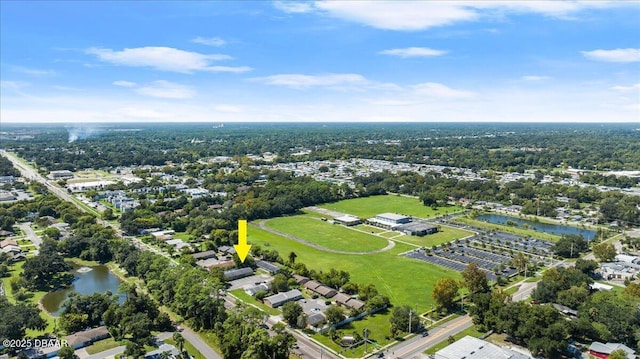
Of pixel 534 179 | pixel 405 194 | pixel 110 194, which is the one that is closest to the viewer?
pixel 110 194

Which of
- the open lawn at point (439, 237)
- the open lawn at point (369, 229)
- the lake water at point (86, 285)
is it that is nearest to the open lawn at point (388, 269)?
the open lawn at point (439, 237)

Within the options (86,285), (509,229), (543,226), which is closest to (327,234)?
(509,229)

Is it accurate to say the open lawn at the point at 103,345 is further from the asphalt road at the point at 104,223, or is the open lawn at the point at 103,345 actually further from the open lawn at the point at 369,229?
the open lawn at the point at 369,229

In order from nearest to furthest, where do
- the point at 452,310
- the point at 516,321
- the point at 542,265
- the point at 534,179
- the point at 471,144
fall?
the point at 516,321
the point at 452,310
the point at 542,265
the point at 534,179
the point at 471,144

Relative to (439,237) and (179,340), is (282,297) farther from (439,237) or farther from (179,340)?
(439,237)

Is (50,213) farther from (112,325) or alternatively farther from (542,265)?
(542,265)

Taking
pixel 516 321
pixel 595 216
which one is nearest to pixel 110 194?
pixel 516 321
